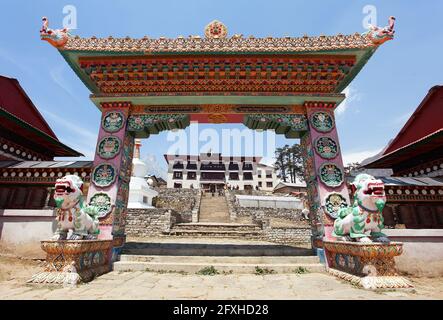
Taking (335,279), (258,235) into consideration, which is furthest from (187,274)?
(258,235)

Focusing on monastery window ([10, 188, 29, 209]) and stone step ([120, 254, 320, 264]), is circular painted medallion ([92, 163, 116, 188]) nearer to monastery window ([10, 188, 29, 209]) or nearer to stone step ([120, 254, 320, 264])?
stone step ([120, 254, 320, 264])

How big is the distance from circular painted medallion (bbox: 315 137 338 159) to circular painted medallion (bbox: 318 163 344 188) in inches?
11.3

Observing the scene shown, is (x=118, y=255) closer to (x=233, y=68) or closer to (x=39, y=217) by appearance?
(x=39, y=217)

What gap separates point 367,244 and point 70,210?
5748 mm

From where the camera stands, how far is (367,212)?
457cm

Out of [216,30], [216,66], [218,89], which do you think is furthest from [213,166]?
[216,66]

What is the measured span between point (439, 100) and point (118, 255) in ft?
40.8

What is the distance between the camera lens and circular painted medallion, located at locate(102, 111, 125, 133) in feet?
24.0


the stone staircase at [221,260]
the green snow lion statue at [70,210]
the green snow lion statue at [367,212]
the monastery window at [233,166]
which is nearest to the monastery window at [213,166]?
the monastery window at [233,166]

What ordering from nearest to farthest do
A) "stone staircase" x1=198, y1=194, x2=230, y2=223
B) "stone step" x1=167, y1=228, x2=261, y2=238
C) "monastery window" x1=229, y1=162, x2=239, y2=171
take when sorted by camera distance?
"stone step" x1=167, y1=228, x2=261, y2=238, "stone staircase" x1=198, y1=194, x2=230, y2=223, "monastery window" x1=229, y1=162, x2=239, y2=171

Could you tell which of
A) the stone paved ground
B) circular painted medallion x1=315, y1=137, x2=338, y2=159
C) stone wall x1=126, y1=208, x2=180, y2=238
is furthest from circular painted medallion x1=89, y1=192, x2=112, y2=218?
stone wall x1=126, y1=208, x2=180, y2=238

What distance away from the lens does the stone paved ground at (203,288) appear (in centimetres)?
365

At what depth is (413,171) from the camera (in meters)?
8.59

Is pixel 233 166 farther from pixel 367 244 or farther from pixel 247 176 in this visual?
pixel 367 244
